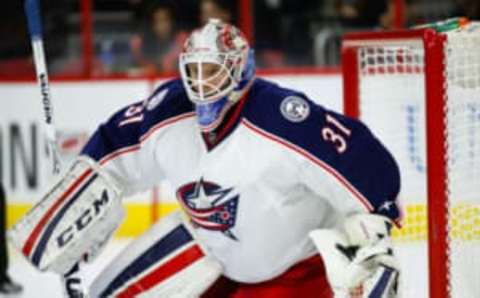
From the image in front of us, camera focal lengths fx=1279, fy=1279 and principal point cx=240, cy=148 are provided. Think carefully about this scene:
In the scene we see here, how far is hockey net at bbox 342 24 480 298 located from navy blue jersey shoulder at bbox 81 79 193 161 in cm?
63

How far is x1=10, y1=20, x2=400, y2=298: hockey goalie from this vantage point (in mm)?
3043

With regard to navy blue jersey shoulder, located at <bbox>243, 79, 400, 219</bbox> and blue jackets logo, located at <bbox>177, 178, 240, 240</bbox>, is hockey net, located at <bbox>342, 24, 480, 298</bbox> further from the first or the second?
blue jackets logo, located at <bbox>177, 178, 240, 240</bbox>

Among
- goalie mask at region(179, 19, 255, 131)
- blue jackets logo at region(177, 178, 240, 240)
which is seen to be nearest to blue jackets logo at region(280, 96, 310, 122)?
goalie mask at region(179, 19, 255, 131)

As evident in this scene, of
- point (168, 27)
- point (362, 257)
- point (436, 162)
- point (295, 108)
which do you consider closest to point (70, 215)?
point (295, 108)

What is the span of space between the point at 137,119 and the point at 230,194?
0.39 m

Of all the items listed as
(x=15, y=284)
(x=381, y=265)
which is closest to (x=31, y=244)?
(x=381, y=265)

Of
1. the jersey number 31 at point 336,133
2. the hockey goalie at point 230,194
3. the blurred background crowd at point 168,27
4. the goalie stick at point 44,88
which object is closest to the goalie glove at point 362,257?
the hockey goalie at point 230,194

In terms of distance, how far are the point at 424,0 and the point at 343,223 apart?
3723mm

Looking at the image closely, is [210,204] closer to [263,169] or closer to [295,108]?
[263,169]

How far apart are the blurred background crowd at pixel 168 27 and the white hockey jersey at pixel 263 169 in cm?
329

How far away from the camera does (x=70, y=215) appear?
3.36 m

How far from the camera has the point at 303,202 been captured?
10.5 feet

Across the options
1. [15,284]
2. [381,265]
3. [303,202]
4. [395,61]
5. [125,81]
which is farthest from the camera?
[125,81]

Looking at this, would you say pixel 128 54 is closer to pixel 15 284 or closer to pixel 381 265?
pixel 15 284
